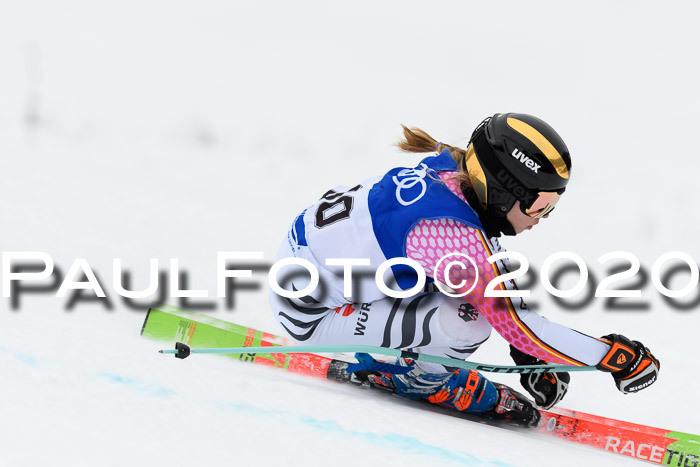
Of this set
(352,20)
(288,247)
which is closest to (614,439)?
(288,247)

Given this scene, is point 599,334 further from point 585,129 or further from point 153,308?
point 585,129

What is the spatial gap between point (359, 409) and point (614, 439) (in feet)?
2.92

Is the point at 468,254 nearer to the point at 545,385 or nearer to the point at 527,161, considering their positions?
the point at 527,161

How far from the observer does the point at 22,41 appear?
7.75 meters

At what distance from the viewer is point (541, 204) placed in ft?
6.55

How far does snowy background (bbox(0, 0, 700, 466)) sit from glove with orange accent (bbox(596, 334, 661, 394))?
0.23 meters

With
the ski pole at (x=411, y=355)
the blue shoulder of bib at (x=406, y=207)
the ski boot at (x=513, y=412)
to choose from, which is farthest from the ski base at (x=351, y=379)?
the blue shoulder of bib at (x=406, y=207)

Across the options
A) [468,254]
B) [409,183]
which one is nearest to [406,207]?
[409,183]

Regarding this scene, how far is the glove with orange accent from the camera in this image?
2.00 meters

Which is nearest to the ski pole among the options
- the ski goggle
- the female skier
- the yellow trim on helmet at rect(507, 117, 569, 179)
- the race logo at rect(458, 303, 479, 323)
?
the female skier

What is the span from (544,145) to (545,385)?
2.63 feet

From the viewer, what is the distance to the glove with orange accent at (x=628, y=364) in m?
2.00

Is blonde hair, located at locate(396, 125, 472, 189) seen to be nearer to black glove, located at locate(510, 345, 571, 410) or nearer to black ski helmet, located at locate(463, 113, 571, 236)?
black ski helmet, located at locate(463, 113, 571, 236)

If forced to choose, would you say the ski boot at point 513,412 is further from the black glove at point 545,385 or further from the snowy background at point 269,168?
the snowy background at point 269,168
